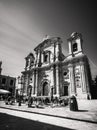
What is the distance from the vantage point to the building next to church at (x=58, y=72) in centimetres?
1852

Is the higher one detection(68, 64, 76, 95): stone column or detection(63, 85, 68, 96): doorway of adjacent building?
detection(68, 64, 76, 95): stone column

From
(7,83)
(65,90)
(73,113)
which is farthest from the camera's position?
(7,83)

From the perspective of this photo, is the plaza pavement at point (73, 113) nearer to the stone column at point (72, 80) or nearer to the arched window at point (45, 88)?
the stone column at point (72, 80)

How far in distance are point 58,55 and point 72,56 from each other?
3525mm

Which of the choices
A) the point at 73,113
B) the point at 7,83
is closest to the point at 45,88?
the point at 73,113

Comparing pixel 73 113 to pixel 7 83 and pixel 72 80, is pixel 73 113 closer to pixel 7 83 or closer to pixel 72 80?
pixel 72 80

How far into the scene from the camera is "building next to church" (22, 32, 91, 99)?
18.5 meters

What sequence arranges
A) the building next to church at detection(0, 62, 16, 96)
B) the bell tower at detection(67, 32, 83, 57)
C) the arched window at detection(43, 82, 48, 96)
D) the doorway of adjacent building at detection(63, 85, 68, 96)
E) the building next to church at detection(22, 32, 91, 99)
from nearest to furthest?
the building next to church at detection(22, 32, 91, 99), the doorway of adjacent building at detection(63, 85, 68, 96), the bell tower at detection(67, 32, 83, 57), the arched window at detection(43, 82, 48, 96), the building next to church at detection(0, 62, 16, 96)

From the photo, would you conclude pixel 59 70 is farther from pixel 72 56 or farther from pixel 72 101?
pixel 72 101

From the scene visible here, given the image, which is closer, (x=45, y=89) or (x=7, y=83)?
(x=45, y=89)

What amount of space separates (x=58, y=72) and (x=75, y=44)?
740 cm

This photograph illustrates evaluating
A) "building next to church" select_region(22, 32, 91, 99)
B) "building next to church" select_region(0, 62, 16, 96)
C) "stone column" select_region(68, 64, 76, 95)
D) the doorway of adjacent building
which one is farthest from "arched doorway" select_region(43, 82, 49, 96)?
"building next to church" select_region(0, 62, 16, 96)

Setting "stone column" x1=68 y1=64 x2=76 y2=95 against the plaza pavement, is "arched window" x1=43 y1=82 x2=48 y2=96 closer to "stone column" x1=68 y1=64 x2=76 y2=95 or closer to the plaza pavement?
"stone column" x1=68 y1=64 x2=76 y2=95

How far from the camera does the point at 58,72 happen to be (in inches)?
846
